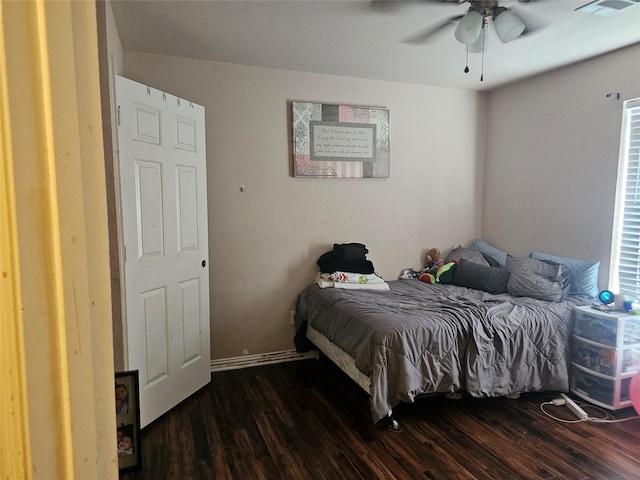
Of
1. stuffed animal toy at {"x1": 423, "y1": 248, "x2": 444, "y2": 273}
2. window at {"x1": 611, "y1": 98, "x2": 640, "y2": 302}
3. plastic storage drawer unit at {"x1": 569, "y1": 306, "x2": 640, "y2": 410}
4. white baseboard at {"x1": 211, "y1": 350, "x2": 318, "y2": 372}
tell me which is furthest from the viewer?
stuffed animal toy at {"x1": 423, "y1": 248, "x2": 444, "y2": 273}

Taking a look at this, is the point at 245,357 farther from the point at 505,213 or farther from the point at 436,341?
the point at 505,213

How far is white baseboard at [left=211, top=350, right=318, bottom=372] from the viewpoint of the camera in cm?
345

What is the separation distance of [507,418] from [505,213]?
6.89ft

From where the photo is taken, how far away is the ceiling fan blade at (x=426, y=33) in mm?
2479

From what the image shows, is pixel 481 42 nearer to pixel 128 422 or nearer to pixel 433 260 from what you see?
pixel 433 260

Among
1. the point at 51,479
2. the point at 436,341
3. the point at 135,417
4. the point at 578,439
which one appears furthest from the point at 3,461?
the point at 578,439

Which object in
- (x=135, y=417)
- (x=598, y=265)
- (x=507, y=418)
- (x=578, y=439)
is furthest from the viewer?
(x=598, y=265)

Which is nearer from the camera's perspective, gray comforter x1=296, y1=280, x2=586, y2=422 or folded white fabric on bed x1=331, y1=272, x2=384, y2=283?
gray comforter x1=296, y1=280, x2=586, y2=422

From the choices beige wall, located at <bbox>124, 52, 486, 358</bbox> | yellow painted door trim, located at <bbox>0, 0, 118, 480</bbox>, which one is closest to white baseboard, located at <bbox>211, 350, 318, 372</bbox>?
beige wall, located at <bbox>124, 52, 486, 358</bbox>

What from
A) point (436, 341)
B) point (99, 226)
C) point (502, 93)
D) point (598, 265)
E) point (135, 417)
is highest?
point (502, 93)

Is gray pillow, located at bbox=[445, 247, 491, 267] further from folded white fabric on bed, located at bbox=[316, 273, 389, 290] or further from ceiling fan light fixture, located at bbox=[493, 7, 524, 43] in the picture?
ceiling fan light fixture, located at bbox=[493, 7, 524, 43]

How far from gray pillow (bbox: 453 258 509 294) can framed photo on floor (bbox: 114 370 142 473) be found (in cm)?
274

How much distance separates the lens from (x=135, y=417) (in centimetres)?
214

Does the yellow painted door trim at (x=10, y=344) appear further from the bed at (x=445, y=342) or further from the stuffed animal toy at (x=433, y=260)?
the stuffed animal toy at (x=433, y=260)
